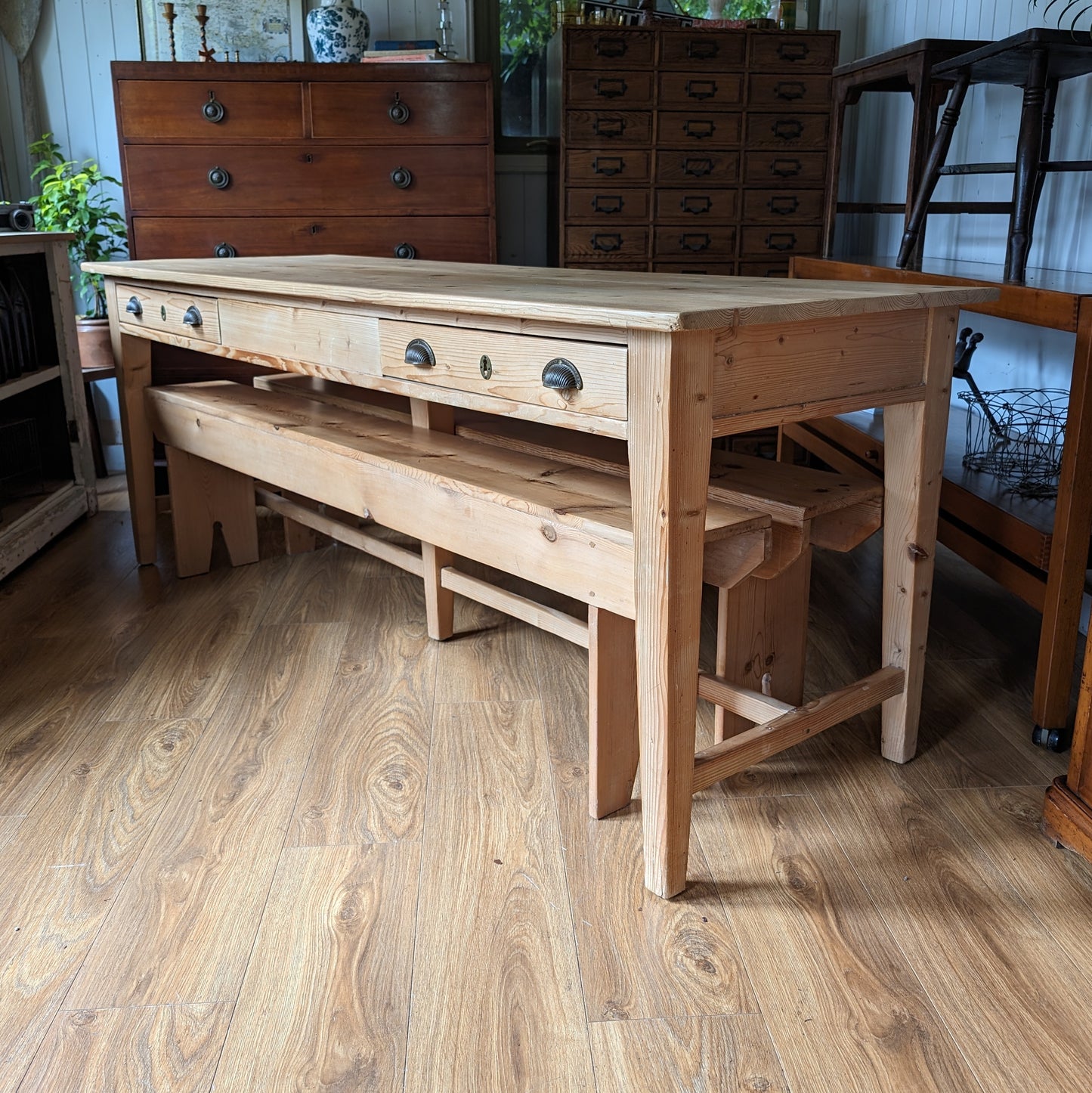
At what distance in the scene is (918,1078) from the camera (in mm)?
1120

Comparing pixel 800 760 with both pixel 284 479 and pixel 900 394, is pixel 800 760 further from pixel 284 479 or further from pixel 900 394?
pixel 284 479

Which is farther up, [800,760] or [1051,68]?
[1051,68]

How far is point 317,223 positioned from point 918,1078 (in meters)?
2.92

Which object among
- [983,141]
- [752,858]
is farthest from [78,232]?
[752,858]

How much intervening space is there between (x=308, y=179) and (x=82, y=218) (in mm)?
860

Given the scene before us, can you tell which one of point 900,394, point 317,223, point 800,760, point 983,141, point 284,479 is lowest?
point 800,760

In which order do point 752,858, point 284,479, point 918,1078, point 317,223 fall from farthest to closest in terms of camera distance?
point 317,223 < point 284,479 < point 752,858 < point 918,1078

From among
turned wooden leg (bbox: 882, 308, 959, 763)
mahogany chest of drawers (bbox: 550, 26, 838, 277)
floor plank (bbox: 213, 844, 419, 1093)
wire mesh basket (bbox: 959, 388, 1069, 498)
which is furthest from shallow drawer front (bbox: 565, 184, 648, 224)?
floor plank (bbox: 213, 844, 419, 1093)

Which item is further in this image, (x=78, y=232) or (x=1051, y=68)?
(x=78, y=232)

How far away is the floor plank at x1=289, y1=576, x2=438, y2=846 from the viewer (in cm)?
162

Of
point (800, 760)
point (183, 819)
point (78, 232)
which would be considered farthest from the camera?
point (78, 232)

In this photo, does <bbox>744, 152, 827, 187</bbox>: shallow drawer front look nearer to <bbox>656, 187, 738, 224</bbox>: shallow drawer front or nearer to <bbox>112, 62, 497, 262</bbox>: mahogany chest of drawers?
<bbox>656, 187, 738, 224</bbox>: shallow drawer front

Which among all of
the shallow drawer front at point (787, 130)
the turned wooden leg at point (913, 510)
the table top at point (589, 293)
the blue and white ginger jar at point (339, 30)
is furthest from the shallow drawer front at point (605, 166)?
the turned wooden leg at point (913, 510)

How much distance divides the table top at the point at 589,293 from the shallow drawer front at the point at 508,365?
41 mm
